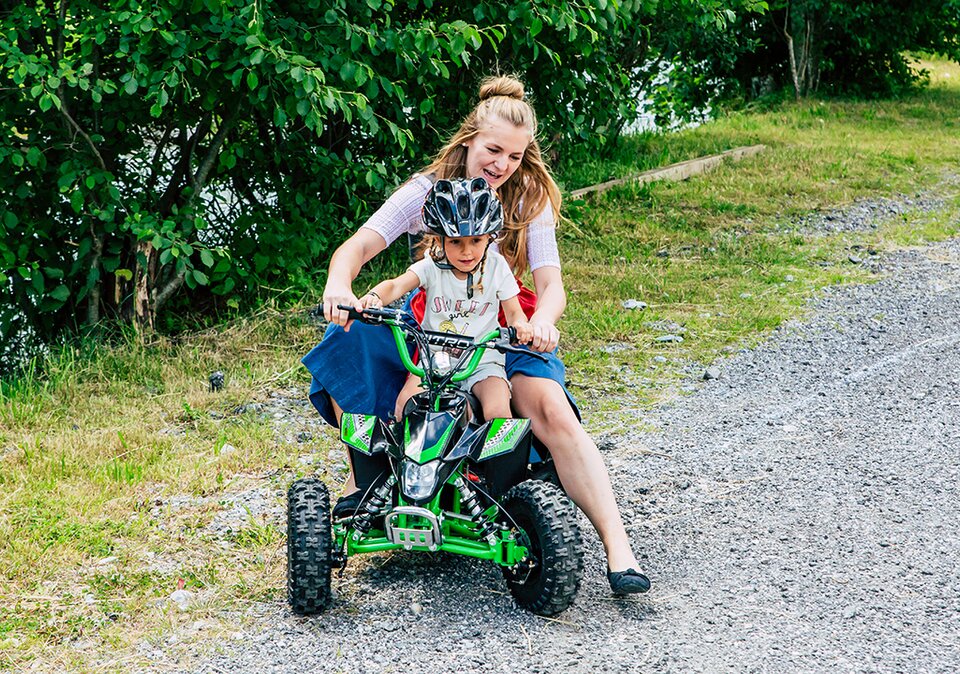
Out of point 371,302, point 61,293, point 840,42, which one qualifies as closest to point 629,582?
point 371,302

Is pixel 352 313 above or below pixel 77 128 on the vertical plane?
below

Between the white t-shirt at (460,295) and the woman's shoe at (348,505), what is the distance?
59 cm

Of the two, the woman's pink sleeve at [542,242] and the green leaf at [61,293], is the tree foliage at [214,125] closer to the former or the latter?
the green leaf at [61,293]

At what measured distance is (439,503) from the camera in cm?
363

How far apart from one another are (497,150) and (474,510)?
1290 mm

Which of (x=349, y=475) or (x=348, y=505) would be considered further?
(x=349, y=475)

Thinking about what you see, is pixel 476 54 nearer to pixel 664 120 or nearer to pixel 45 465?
pixel 45 465

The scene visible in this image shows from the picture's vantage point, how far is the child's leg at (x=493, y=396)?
3.85m

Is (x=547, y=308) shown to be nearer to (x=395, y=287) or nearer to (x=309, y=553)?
(x=395, y=287)

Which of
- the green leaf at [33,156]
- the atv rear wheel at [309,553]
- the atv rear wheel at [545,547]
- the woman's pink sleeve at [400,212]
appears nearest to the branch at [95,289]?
the green leaf at [33,156]

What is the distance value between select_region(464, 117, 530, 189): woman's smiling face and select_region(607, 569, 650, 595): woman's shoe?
1.39m

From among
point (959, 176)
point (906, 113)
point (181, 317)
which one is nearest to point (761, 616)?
point (181, 317)

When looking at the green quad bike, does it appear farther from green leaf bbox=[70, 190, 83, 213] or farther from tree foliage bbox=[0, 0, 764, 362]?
green leaf bbox=[70, 190, 83, 213]

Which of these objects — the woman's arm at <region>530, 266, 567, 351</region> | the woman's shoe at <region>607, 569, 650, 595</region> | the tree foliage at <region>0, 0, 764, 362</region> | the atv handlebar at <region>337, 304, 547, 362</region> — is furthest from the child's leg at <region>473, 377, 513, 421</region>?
the tree foliage at <region>0, 0, 764, 362</region>
